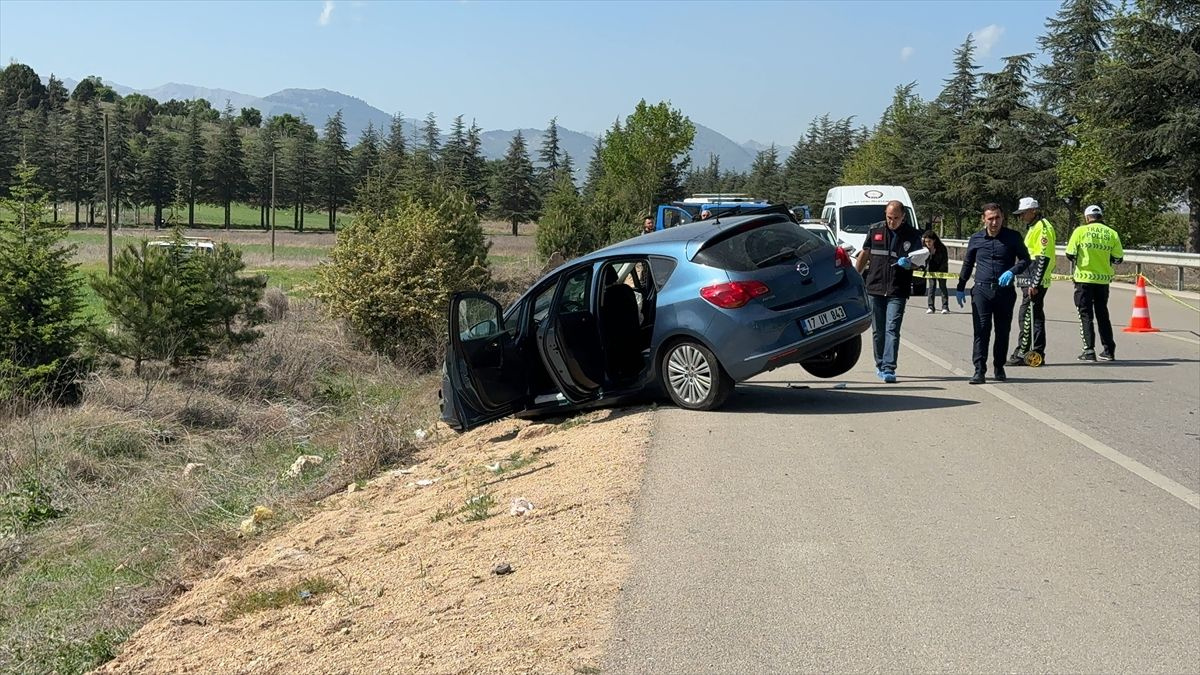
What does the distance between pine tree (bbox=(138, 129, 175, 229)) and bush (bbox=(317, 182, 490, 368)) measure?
82.6 m

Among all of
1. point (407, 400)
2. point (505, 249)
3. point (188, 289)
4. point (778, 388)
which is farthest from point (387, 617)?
Answer: point (505, 249)

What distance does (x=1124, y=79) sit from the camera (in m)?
39.8

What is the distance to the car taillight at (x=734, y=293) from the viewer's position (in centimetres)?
889

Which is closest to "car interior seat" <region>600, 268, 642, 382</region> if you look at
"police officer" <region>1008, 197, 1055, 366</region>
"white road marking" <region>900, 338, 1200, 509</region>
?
"white road marking" <region>900, 338, 1200, 509</region>

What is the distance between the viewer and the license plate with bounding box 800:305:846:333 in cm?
913

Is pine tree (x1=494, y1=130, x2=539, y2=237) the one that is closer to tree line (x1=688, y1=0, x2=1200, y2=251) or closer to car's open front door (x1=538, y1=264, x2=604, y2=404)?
tree line (x1=688, y1=0, x2=1200, y2=251)

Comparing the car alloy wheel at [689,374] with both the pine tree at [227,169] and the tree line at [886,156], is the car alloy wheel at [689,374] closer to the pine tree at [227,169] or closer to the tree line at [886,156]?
→ the tree line at [886,156]

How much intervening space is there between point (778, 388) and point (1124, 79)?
116 ft

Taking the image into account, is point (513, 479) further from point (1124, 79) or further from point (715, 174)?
point (715, 174)

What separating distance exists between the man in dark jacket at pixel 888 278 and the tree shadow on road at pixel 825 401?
1.80 ft

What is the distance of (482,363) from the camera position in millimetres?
9625

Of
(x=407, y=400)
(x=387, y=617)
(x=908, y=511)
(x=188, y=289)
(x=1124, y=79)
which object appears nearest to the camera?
(x=387, y=617)

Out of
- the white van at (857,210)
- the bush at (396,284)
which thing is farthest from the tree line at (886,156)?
the white van at (857,210)

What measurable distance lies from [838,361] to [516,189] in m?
90.8
